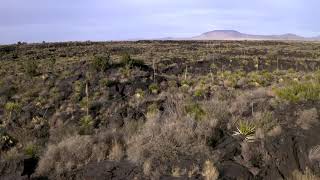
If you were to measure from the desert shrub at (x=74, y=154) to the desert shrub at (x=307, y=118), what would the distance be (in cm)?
468

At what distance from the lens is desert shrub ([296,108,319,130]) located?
466 inches

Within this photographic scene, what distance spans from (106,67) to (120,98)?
1027 cm

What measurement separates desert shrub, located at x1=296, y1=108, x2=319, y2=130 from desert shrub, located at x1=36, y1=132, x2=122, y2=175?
468 cm

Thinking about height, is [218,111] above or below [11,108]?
above

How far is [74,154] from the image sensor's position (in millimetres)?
10898

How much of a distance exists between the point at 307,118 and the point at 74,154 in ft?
19.9

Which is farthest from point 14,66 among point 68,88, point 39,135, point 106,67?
point 39,135

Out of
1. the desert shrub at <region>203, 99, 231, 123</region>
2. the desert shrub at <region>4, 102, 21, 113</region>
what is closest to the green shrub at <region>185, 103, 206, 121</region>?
the desert shrub at <region>203, 99, 231, 123</region>

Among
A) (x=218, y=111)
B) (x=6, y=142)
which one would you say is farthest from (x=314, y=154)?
(x=6, y=142)

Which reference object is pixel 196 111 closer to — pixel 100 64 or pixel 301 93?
pixel 301 93

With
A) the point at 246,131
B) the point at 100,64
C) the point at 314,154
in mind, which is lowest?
the point at 314,154

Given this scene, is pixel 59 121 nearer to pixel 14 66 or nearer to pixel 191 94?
pixel 191 94

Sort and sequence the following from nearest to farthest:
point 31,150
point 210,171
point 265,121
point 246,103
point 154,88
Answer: point 210,171
point 31,150
point 265,121
point 246,103
point 154,88

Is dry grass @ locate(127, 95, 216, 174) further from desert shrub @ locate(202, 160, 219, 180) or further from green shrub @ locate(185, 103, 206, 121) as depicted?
desert shrub @ locate(202, 160, 219, 180)
